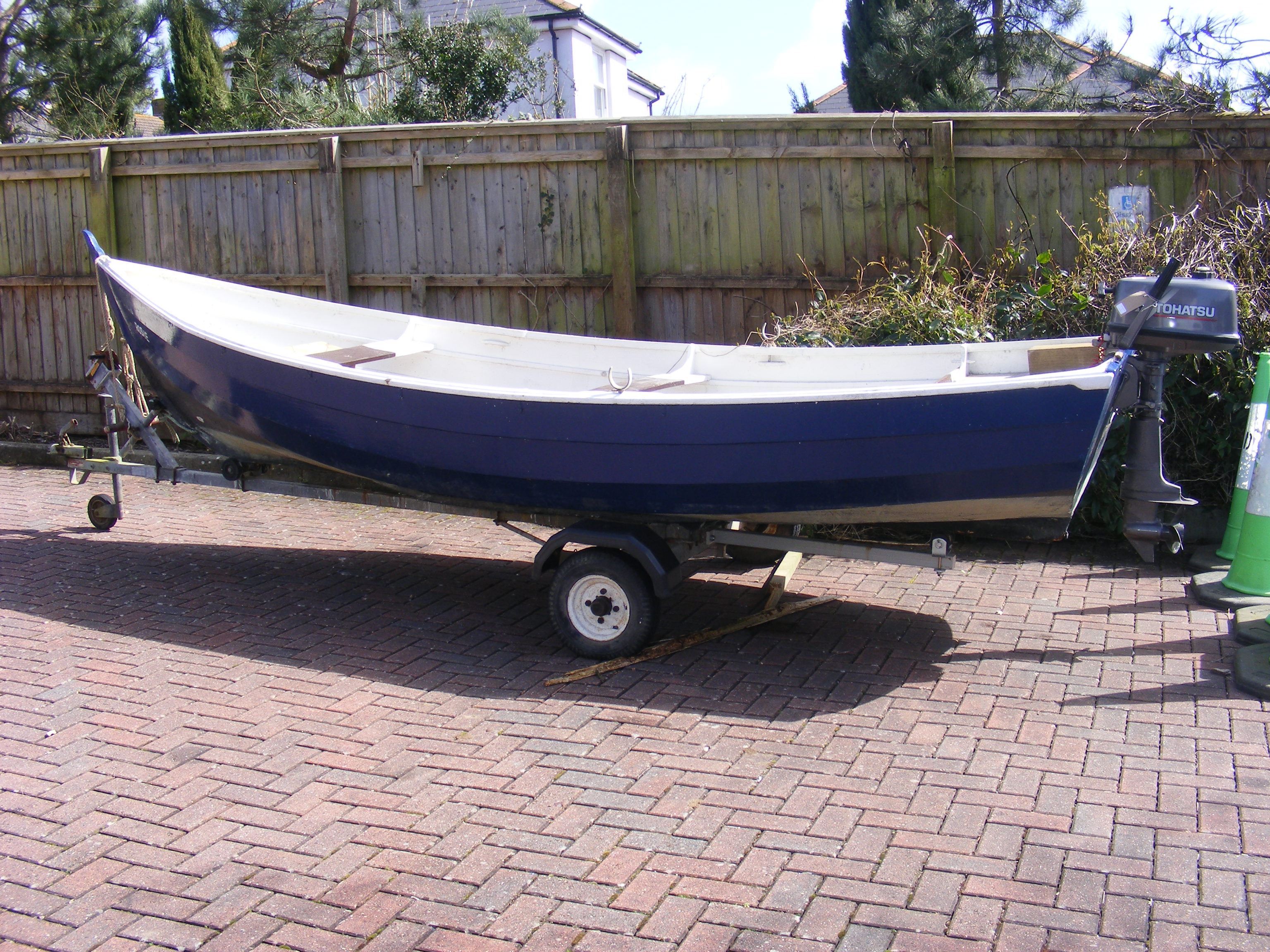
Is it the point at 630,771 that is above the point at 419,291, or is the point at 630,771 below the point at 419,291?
below

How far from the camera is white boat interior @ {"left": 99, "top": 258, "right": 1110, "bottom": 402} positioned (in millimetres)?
5254

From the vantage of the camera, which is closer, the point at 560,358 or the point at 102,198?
the point at 560,358

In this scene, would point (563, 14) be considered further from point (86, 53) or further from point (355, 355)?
point (355, 355)

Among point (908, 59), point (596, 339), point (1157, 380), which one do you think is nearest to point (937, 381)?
point (1157, 380)

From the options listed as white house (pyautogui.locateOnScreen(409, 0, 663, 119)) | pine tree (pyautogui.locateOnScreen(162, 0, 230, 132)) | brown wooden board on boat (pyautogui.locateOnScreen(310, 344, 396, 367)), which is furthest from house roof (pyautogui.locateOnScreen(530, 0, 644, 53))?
brown wooden board on boat (pyautogui.locateOnScreen(310, 344, 396, 367))

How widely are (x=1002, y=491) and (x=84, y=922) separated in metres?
3.64

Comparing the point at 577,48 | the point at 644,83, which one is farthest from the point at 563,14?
the point at 644,83

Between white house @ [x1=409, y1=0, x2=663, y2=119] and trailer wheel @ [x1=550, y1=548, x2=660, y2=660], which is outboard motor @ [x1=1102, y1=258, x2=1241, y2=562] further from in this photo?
white house @ [x1=409, y1=0, x2=663, y2=119]

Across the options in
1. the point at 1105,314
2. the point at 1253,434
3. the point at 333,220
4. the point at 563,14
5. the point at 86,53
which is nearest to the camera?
the point at 1253,434

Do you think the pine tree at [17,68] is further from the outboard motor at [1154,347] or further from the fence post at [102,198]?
the outboard motor at [1154,347]

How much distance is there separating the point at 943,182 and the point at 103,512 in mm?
6023

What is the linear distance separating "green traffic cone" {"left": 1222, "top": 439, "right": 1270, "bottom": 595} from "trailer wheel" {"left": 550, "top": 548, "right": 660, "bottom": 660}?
300cm

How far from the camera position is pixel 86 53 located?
16.3m

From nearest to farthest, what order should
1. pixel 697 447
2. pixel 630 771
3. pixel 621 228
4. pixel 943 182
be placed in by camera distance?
pixel 630 771, pixel 697 447, pixel 943 182, pixel 621 228
